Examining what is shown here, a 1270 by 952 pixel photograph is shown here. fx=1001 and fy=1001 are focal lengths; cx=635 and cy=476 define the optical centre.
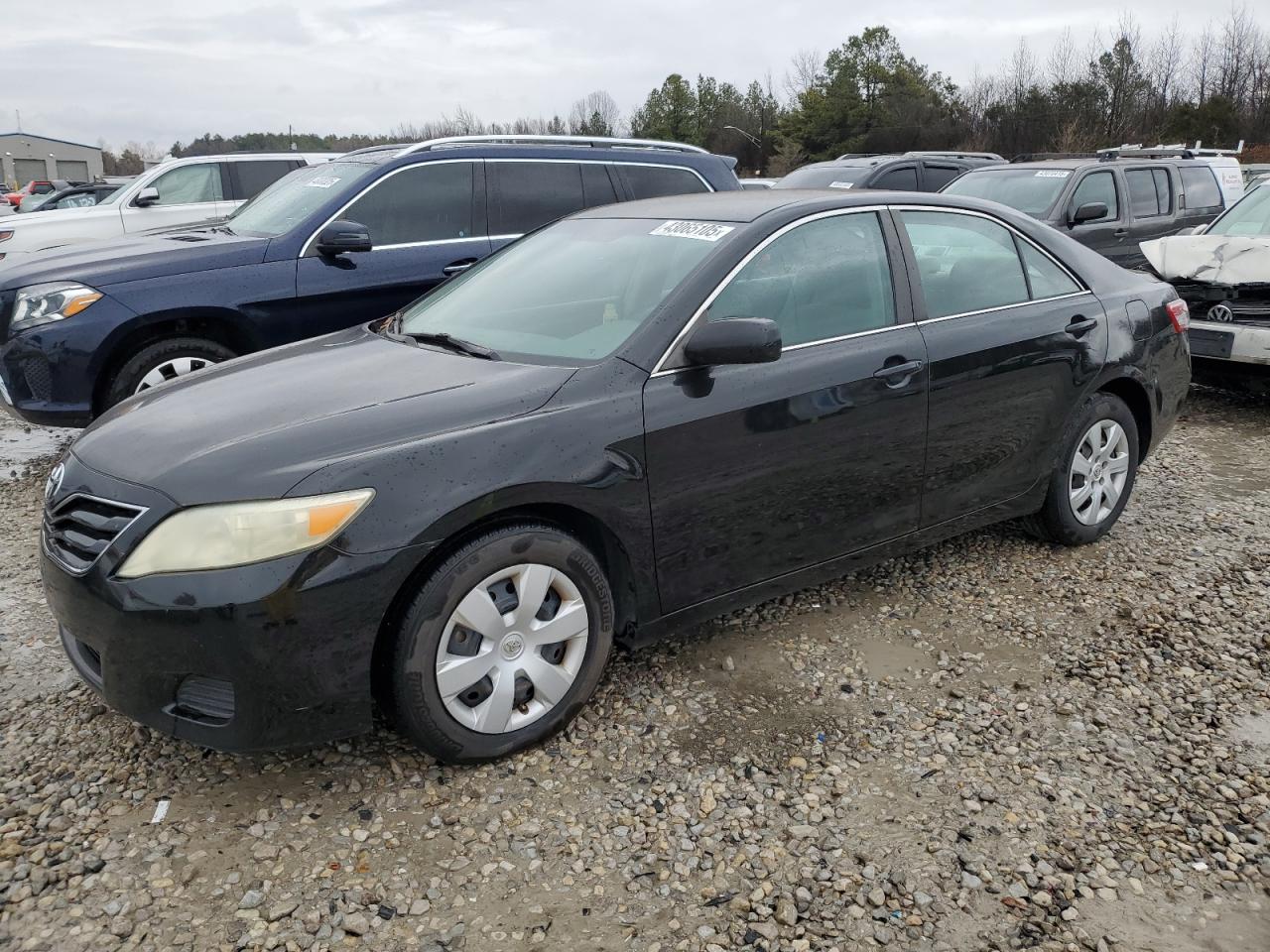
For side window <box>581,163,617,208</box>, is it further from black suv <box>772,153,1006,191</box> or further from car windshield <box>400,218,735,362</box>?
black suv <box>772,153,1006,191</box>

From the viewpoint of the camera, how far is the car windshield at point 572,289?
3348 mm

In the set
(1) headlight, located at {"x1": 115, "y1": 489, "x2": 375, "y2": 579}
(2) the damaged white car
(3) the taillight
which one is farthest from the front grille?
(2) the damaged white car

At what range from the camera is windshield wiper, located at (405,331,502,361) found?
3352 mm

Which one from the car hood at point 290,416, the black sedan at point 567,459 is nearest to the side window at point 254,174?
the black sedan at point 567,459

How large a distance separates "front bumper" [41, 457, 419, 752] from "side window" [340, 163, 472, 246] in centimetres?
377

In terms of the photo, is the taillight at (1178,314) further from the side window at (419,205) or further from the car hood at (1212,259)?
the side window at (419,205)

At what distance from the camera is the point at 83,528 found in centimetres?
274

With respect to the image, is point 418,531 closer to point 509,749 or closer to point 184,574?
point 184,574

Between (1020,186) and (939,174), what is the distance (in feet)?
12.6

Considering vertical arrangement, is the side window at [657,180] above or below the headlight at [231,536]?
above

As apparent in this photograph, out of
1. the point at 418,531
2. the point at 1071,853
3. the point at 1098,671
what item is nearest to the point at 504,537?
the point at 418,531

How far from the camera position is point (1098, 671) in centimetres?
355

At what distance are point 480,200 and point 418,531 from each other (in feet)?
14.0

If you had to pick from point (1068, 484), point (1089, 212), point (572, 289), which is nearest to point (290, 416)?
point (572, 289)
